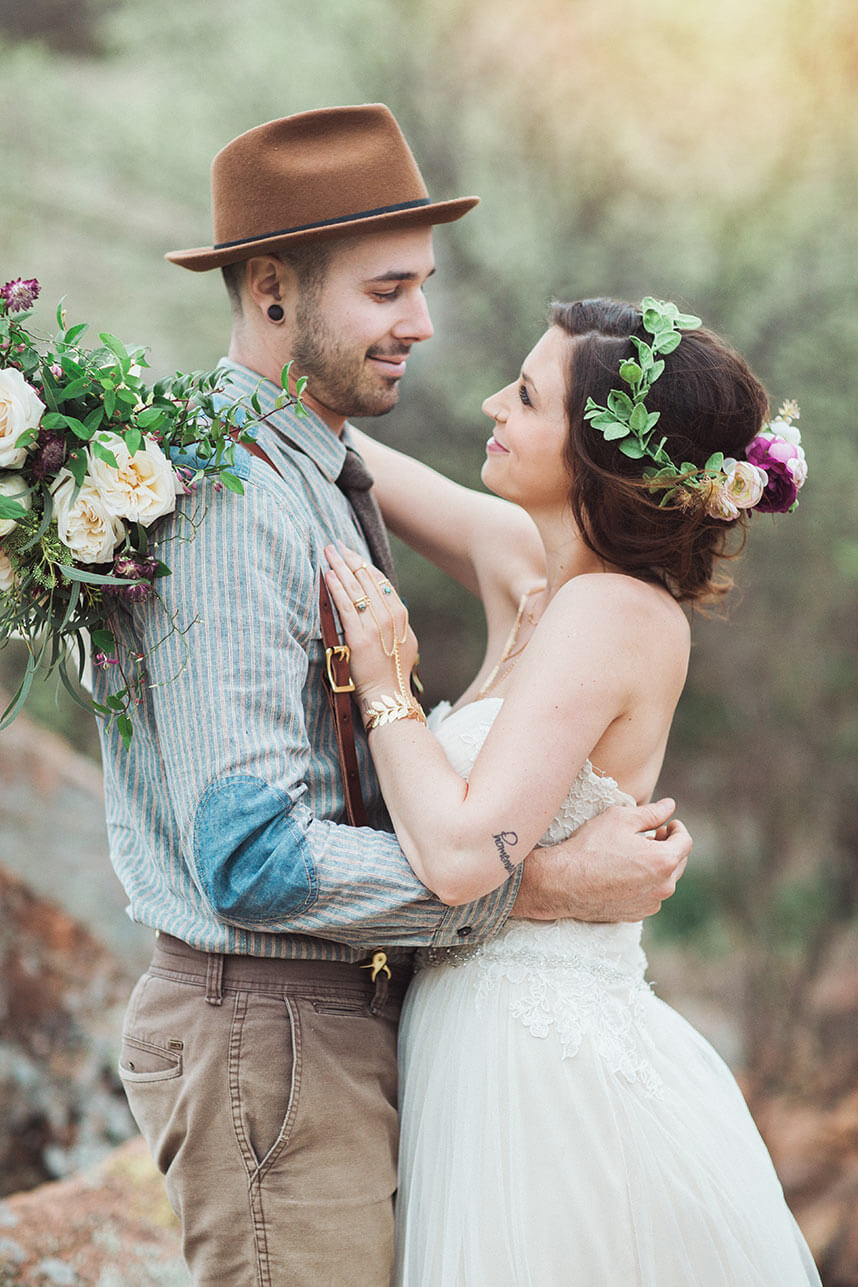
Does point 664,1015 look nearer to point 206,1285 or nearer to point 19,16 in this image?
point 206,1285

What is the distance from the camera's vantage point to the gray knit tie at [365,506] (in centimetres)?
231

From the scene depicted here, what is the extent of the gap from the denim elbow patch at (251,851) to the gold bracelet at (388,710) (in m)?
0.24

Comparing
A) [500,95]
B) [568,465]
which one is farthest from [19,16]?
[568,465]

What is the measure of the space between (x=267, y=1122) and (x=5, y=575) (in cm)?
93

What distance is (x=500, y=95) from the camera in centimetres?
519

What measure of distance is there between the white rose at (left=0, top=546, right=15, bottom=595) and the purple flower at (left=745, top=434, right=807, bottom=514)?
1.23 m

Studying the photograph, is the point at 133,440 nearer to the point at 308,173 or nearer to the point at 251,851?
the point at 251,851

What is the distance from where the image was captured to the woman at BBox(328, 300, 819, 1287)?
1.84m

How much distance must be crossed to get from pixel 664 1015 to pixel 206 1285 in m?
0.88

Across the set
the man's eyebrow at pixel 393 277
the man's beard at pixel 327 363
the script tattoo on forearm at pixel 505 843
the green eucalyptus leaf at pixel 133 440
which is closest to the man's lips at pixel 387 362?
the man's beard at pixel 327 363

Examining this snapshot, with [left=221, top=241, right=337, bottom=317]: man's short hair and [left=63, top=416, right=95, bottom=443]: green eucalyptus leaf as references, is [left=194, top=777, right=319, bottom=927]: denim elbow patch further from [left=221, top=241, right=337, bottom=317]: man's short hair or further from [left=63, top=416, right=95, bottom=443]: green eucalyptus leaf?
[left=221, top=241, right=337, bottom=317]: man's short hair

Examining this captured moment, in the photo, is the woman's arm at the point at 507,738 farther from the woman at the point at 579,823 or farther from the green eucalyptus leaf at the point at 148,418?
the green eucalyptus leaf at the point at 148,418

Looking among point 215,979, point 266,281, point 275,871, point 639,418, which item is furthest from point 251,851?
point 266,281

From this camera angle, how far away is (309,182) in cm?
217
